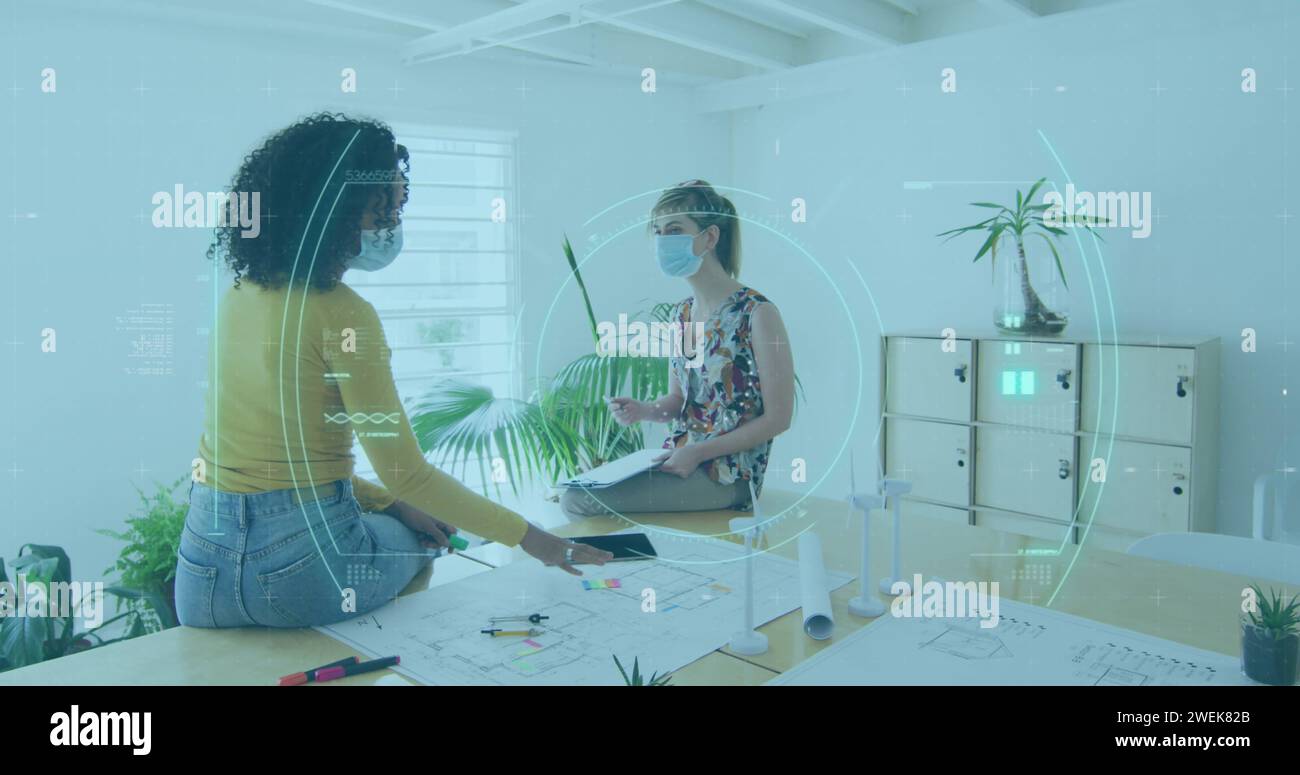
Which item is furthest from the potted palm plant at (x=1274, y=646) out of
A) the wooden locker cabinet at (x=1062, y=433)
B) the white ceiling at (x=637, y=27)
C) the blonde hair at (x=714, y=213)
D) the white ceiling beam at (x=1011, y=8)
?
the white ceiling beam at (x=1011, y=8)

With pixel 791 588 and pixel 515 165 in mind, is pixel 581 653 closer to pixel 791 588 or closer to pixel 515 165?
pixel 791 588

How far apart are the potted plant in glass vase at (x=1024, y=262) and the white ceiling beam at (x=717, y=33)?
40.5 inches

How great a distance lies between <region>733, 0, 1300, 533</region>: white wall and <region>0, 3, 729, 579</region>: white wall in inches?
37.7

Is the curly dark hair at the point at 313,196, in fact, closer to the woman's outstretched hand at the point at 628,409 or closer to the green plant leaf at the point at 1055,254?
the woman's outstretched hand at the point at 628,409

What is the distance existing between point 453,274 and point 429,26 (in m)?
0.81

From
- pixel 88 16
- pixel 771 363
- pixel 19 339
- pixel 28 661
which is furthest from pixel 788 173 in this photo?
pixel 28 661

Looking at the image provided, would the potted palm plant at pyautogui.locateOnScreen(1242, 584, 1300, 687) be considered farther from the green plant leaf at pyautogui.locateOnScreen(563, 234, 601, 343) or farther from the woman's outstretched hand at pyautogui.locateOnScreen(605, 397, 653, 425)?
the green plant leaf at pyautogui.locateOnScreen(563, 234, 601, 343)

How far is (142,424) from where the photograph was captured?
7.11ft

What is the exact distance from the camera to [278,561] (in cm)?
148

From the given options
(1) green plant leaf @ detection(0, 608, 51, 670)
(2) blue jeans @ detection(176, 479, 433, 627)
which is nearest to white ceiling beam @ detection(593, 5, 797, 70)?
(2) blue jeans @ detection(176, 479, 433, 627)

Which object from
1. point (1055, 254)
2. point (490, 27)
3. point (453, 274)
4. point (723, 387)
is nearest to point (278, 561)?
point (453, 274)

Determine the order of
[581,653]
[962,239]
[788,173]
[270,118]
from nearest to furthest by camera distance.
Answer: [581,653], [270,118], [788,173], [962,239]

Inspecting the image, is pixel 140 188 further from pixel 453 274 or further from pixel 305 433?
pixel 305 433

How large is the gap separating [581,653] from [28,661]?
1.82 m
